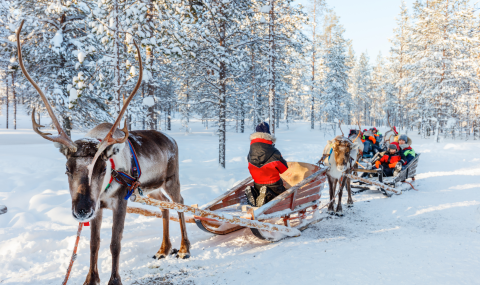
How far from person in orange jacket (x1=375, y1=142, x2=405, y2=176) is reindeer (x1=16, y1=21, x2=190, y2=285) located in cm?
838

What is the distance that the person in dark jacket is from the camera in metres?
4.93

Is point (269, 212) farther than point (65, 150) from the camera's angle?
Yes

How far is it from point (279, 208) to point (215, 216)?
1475 mm

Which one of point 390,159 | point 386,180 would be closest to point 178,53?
point 386,180

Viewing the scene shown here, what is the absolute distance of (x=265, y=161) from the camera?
16.2ft

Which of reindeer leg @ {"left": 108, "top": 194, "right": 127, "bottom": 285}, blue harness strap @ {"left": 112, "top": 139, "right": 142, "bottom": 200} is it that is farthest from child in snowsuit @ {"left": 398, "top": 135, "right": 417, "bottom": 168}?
reindeer leg @ {"left": 108, "top": 194, "right": 127, "bottom": 285}

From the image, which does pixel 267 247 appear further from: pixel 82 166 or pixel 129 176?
pixel 82 166

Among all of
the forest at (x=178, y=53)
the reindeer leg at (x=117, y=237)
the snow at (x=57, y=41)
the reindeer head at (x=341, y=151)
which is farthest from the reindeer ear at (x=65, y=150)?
the snow at (x=57, y=41)

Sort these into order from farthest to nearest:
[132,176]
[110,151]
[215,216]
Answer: [215,216] < [132,176] < [110,151]

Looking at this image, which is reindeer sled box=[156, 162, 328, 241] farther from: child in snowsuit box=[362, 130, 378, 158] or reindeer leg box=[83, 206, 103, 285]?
child in snowsuit box=[362, 130, 378, 158]

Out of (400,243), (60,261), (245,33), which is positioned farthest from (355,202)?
(245,33)

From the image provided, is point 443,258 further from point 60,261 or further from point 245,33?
point 245,33

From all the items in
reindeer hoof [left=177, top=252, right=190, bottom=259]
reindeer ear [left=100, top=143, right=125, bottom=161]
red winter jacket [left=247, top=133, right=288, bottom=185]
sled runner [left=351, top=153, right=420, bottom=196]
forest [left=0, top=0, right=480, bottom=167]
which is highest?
forest [left=0, top=0, right=480, bottom=167]

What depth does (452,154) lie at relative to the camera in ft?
54.8
